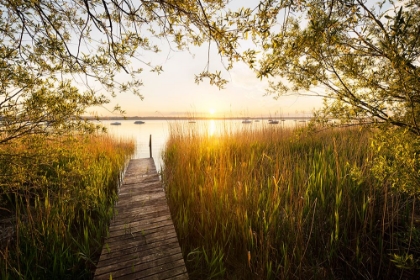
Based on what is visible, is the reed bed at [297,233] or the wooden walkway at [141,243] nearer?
the wooden walkway at [141,243]

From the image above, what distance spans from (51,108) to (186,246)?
2.09m

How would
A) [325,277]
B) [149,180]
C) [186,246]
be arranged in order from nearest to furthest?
[325,277] → [186,246] → [149,180]

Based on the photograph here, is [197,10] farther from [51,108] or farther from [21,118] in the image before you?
[21,118]

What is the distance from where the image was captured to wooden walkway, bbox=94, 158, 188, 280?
1.82 meters

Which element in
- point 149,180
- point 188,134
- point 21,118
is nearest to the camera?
point 21,118

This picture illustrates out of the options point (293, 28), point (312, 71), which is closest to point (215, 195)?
point (312, 71)

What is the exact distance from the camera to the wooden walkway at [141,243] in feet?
5.98

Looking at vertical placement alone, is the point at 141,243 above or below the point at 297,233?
below

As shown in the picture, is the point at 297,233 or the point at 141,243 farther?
the point at 141,243

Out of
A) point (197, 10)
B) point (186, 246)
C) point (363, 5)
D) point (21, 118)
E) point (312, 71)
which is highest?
point (197, 10)

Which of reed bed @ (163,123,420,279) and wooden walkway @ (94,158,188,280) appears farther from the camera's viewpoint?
reed bed @ (163,123,420,279)

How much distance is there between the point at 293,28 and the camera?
1.85m

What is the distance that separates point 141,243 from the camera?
87.3 inches

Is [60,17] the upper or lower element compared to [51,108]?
upper
